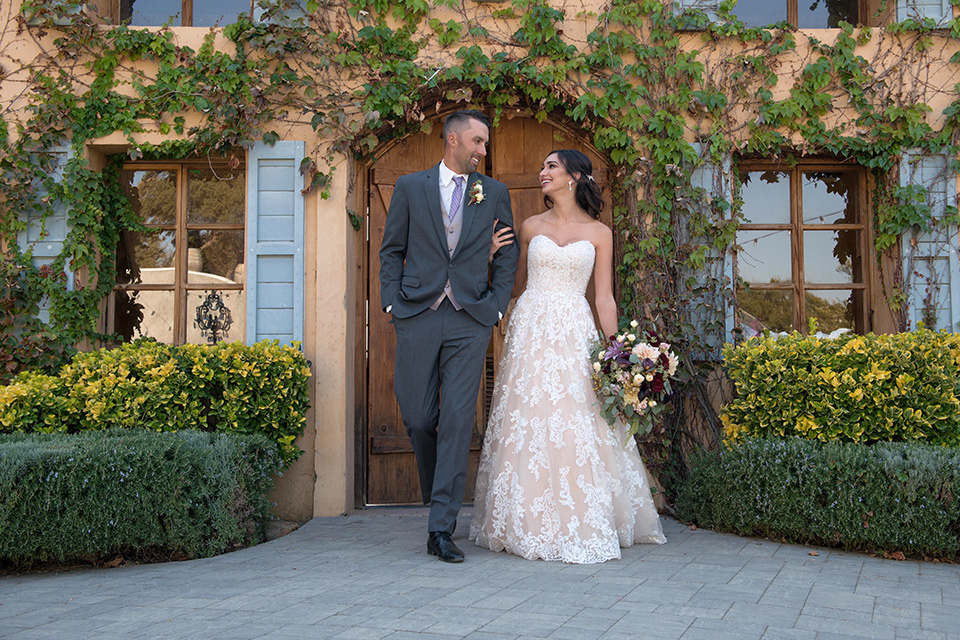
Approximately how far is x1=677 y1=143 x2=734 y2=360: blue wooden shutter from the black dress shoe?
235 centimetres

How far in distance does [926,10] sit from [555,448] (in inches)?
165

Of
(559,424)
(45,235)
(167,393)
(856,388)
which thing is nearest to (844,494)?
(856,388)

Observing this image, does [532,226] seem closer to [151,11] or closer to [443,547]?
[443,547]

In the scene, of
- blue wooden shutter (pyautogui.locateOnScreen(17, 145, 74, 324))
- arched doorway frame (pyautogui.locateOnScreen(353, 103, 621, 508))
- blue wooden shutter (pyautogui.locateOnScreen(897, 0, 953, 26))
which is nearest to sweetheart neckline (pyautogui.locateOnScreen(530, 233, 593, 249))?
arched doorway frame (pyautogui.locateOnScreen(353, 103, 621, 508))

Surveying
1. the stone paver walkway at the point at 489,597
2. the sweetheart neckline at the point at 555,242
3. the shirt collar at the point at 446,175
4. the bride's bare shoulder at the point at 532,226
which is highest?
the shirt collar at the point at 446,175

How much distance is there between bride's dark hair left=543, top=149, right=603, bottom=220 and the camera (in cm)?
454

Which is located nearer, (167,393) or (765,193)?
(167,393)

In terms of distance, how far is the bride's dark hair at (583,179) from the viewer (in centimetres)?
454

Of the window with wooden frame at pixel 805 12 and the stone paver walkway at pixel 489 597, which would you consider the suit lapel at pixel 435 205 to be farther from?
the window with wooden frame at pixel 805 12

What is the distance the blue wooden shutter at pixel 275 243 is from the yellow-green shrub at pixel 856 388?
2.95m

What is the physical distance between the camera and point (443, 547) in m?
3.80

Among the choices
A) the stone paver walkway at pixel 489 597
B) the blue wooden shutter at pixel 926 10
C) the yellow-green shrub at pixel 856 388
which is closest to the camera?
the stone paver walkway at pixel 489 597

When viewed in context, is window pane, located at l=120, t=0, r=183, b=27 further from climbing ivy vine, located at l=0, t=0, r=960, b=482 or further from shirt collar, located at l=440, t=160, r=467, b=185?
shirt collar, located at l=440, t=160, r=467, b=185

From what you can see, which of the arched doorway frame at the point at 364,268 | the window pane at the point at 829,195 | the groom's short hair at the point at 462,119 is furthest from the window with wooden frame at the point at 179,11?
the window pane at the point at 829,195
